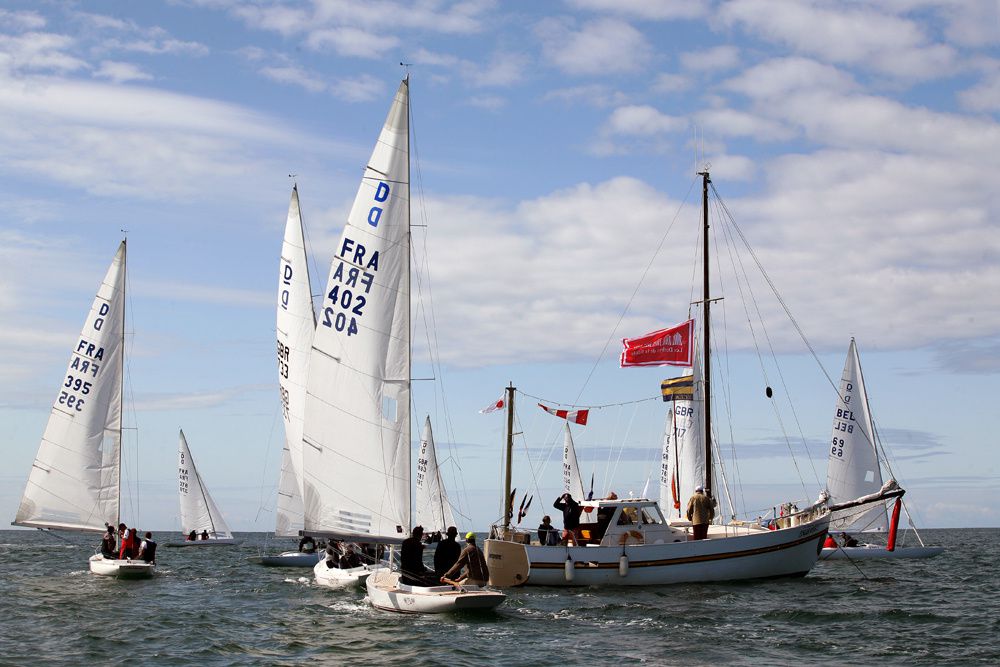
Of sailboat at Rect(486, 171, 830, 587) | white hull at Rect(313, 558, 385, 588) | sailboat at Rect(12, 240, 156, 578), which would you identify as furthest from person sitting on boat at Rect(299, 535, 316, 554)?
sailboat at Rect(486, 171, 830, 587)

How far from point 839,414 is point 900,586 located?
2276 centimetres

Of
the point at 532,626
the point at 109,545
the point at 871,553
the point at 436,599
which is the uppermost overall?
the point at 109,545

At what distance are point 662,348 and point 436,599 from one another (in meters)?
17.2

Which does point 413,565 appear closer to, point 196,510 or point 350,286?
point 350,286

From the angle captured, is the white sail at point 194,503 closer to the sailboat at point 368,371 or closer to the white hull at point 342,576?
the white hull at point 342,576

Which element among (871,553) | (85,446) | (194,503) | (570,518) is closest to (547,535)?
(570,518)

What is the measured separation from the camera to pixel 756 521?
3731 centimetres

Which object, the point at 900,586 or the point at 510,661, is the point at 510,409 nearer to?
the point at 900,586

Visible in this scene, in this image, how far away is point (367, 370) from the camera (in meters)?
28.2

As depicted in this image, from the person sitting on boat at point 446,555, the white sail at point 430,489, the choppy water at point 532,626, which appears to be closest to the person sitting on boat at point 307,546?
the choppy water at point 532,626

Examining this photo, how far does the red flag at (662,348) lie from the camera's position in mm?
38375

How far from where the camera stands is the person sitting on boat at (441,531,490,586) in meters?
24.1

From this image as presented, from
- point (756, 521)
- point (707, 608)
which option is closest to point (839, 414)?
point (756, 521)

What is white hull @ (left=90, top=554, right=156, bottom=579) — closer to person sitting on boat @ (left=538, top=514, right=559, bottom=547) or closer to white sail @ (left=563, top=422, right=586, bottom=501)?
person sitting on boat @ (left=538, top=514, right=559, bottom=547)
